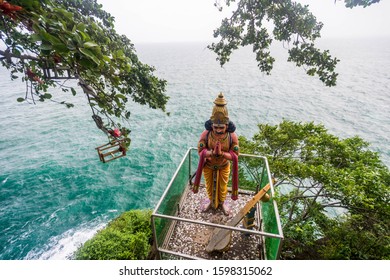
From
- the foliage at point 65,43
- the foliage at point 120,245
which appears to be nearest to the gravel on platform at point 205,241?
the foliage at point 65,43

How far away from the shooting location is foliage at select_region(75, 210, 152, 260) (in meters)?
8.50

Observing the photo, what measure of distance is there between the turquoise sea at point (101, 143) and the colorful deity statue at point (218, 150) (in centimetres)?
1323

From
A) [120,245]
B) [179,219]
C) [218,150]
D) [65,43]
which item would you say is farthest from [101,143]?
[65,43]

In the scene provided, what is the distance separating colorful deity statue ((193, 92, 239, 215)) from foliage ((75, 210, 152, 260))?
205 inches

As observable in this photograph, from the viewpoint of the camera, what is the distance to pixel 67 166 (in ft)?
75.1

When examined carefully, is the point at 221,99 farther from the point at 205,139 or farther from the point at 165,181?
the point at 165,181

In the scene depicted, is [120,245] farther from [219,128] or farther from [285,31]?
[285,31]

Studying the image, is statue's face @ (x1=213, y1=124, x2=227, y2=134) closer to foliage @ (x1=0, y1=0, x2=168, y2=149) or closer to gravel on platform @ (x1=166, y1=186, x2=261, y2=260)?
foliage @ (x1=0, y1=0, x2=168, y2=149)

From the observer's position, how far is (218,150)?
5332 millimetres

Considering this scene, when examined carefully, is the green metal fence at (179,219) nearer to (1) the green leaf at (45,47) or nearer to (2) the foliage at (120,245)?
(1) the green leaf at (45,47)

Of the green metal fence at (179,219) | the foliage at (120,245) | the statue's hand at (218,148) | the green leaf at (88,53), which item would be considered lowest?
the foliage at (120,245)

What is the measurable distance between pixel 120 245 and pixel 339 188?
8058 mm

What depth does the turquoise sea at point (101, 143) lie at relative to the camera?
54.0ft

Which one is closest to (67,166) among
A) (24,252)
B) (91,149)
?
(91,149)
